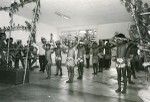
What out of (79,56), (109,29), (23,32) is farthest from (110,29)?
(79,56)

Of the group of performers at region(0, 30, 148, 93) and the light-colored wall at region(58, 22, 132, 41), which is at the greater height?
the light-colored wall at region(58, 22, 132, 41)

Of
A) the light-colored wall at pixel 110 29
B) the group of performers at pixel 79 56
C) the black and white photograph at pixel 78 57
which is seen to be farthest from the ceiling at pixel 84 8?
the group of performers at pixel 79 56

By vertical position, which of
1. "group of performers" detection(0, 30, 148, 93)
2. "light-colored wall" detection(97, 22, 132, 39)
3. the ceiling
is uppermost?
the ceiling

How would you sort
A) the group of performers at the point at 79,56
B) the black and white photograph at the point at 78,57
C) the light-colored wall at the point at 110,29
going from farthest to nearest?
1. the light-colored wall at the point at 110,29
2. the group of performers at the point at 79,56
3. the black and white photograph at the point at 78,57

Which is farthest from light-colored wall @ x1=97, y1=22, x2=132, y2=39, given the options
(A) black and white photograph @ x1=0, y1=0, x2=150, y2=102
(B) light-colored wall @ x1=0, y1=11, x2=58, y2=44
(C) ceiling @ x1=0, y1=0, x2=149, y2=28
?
(B) light-colored wall @ x1=0, y1=11, x2=58, y2=44

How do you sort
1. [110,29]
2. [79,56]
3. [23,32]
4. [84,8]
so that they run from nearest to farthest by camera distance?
[79,56], [84,8], [23,32], [110,29]

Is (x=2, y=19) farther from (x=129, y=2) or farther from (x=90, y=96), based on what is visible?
(x=129, y=2)

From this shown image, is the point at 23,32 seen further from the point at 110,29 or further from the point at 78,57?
the point at 78,57

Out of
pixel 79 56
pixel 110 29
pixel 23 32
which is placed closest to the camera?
pixel 79 56

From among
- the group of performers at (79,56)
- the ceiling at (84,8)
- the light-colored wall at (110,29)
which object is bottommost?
the group of performers at (79,56)

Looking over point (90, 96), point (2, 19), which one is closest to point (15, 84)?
point (90, 96)

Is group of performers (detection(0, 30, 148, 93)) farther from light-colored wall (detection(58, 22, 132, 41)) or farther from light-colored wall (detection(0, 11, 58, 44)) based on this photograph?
light-colored wall (detection(58, 22, 132, 41))

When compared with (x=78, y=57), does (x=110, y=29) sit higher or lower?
higher

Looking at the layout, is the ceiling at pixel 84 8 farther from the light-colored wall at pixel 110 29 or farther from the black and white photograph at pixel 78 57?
the light-colored wall at pixel 110 29
